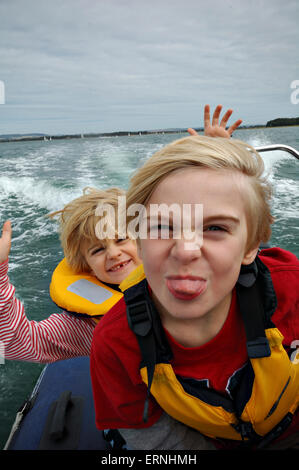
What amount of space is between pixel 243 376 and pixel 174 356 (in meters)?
0.24

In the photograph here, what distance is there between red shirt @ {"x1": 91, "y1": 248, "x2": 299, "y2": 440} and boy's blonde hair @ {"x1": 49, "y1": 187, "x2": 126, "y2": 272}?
692 mm

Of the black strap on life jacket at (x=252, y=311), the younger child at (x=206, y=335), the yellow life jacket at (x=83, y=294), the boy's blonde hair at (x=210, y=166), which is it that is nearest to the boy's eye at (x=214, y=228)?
the younger child at (x=206, y=335)

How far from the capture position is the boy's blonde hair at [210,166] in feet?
3.13

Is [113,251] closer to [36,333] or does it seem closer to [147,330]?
[36,333]

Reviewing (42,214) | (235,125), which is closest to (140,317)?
(235,125)

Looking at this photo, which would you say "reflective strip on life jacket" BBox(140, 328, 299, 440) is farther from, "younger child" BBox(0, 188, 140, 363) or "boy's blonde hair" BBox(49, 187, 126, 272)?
"boy's blonde hair" BBox(49, 187, 126, 272)

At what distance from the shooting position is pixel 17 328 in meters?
1.52

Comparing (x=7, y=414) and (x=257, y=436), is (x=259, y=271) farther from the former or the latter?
(x=7, y=414)

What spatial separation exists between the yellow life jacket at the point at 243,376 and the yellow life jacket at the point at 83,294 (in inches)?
21.9

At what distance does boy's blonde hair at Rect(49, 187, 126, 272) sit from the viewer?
1.75 metres

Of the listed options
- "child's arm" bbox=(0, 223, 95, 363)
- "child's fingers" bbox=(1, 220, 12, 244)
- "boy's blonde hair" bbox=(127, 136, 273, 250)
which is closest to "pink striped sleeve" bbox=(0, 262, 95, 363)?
"child's arm" bbox=(0, 223, 95, 363)

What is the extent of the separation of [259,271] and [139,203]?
50cm

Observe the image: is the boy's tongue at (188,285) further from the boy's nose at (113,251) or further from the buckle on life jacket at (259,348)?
the boy's nose at (113,251)
